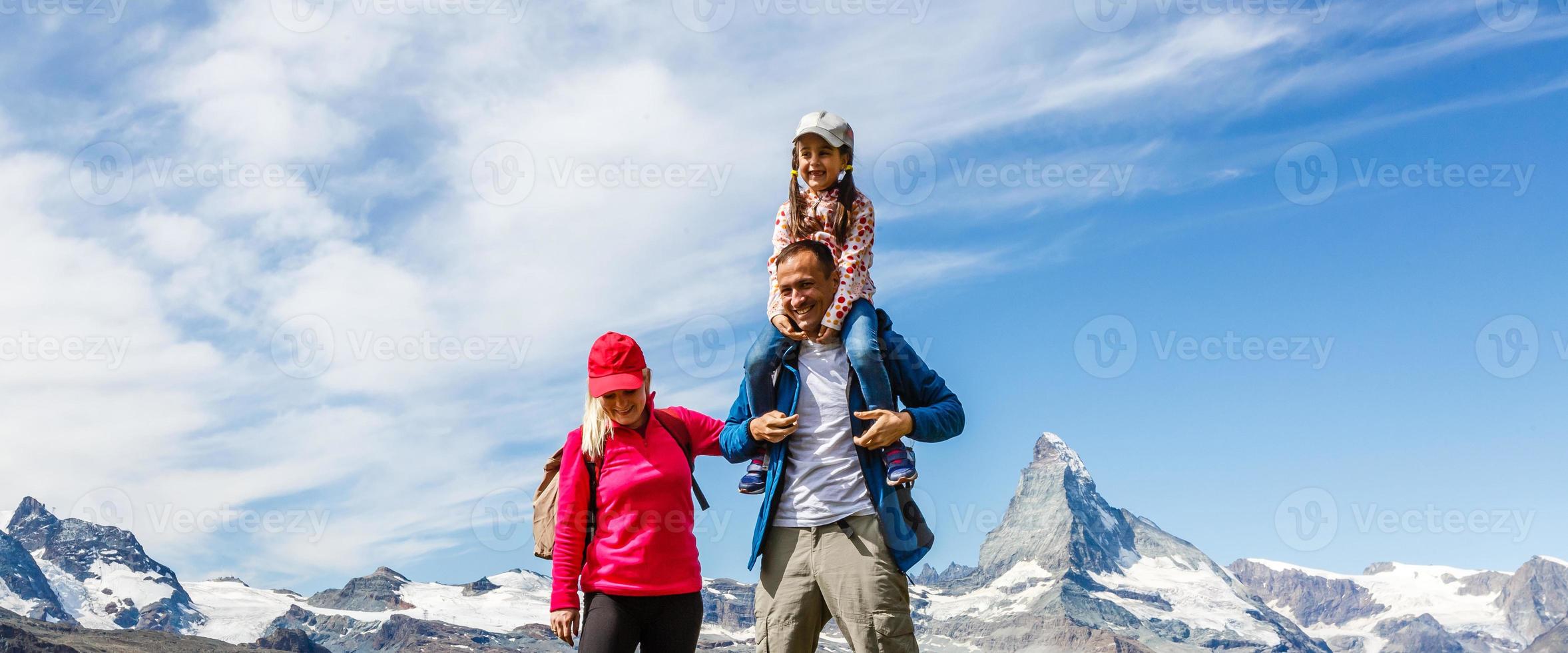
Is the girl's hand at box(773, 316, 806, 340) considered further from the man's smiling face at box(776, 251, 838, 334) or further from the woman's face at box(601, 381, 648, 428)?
the woman's face at box(601, 381, 648, 428)

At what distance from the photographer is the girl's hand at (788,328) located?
9.27 meters

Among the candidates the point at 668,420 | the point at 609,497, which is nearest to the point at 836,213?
the point at 668,420

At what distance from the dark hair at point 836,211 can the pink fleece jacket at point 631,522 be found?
1.92m

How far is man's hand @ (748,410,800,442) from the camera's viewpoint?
352 inches

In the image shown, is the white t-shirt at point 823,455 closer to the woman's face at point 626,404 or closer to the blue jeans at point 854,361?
the blue jeans at point 854,361

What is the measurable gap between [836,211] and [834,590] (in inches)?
116

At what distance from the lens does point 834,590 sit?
339 inches

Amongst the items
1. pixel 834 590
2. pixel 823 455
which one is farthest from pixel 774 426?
pixel 834 590

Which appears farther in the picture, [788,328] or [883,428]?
[788,328]

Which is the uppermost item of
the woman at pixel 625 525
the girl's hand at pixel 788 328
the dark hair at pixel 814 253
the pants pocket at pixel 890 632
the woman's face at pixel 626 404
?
the dark hair at pixel 814 253

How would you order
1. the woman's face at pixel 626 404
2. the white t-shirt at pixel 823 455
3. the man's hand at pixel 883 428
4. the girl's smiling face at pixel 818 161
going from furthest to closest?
1. the girl's smiling face at pixel 818 161
2. the woman's face at pixel 626 404
3. the white t-shirt at pixel 823 455
4. the man's hand at pixel 883 428

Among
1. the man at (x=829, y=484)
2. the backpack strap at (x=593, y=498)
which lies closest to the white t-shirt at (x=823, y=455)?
the man at (x=829, y=484)

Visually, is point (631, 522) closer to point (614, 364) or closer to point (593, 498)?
point (593, 498)

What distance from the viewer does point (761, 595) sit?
9086 mm
